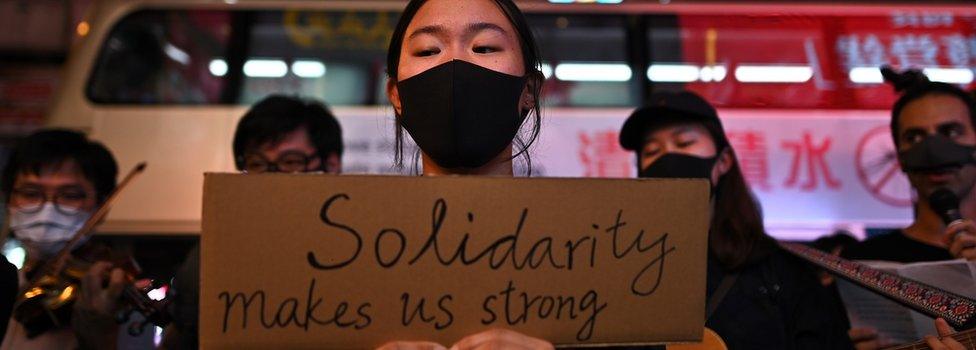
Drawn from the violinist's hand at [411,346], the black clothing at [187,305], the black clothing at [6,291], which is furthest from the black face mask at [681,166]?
the black clothing at [6,291]

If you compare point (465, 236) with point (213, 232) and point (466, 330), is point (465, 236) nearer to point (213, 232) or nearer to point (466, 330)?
point (466, 330)

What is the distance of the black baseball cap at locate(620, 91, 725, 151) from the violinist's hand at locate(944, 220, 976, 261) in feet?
2.54

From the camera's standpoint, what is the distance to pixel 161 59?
194 inches

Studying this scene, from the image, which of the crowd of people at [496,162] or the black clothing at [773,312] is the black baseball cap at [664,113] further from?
the black clothing at [773,312]

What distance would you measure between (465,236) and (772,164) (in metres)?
3.67

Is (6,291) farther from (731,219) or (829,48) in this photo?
(829,48)

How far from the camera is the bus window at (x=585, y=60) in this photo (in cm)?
475

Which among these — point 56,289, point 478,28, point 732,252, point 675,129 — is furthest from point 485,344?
point 56,289

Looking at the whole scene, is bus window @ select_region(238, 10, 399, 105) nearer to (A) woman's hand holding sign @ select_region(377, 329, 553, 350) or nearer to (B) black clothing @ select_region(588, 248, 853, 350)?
(B) black clothing @ select_region(588, 248, 853, 350)

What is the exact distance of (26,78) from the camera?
251 inches

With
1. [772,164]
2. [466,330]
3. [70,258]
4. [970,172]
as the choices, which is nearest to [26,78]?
[70,258]

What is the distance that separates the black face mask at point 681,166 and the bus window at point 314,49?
2.75m

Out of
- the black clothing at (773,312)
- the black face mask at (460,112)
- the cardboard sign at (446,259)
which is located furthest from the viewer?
the black clothing at (773,312)

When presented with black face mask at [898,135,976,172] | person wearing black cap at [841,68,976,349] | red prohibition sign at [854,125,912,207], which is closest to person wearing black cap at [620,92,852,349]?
person wearing black cap at [841,68,976,349]
